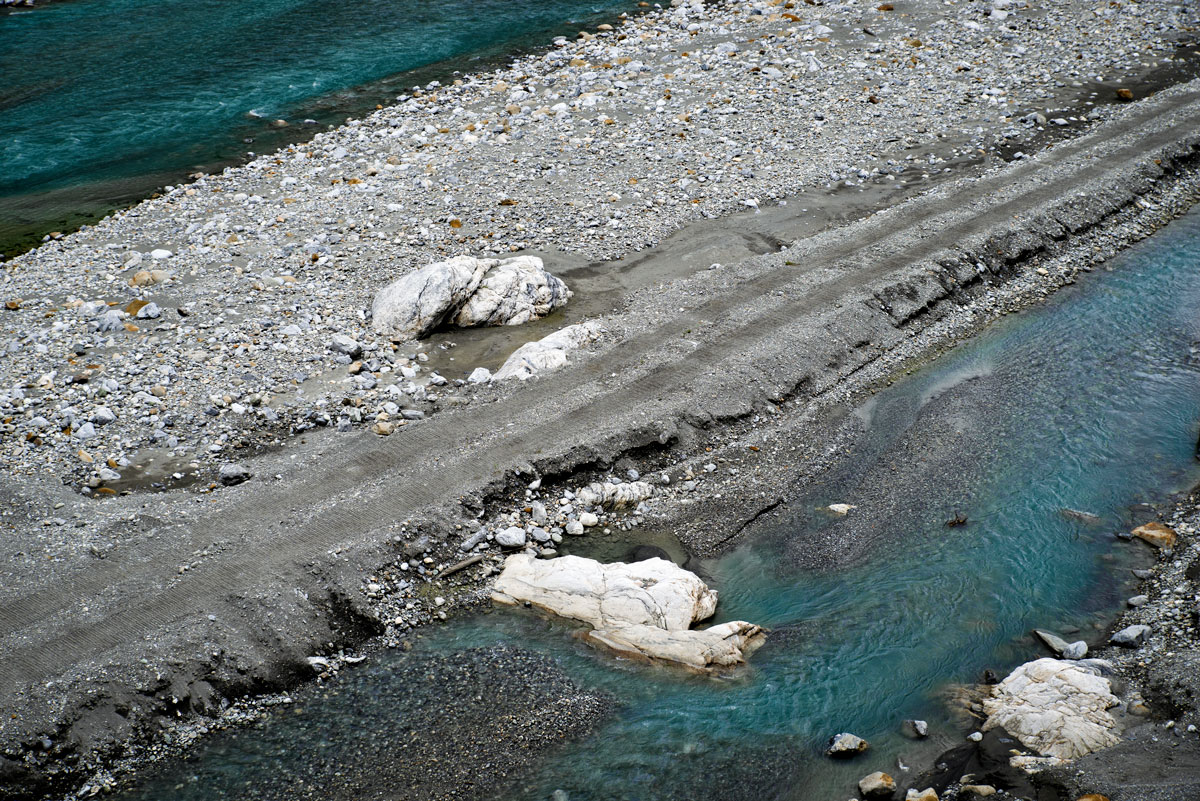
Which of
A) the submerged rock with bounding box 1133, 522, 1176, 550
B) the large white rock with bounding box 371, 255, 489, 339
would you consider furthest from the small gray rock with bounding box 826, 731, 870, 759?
the large white rock with bounding box 371, 255, 489, 339

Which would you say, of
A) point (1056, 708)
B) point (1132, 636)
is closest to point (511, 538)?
point (1056, 708)

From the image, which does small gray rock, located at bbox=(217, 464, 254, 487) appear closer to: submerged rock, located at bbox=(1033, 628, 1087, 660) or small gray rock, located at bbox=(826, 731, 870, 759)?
small gray rock, located at bbox=(826, 731, 870, 759)

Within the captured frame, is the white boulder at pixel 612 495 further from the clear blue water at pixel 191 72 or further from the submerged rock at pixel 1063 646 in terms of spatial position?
the clear blue water at pixel 191 72

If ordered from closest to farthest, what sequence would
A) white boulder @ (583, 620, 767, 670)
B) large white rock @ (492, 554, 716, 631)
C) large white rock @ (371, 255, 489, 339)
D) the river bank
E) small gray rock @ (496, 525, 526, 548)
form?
the river bank
white boulder @ (583, 620, 767, 670)
large white rock @ (492, 554, 716, 631)
small gray rock @ (496, 525, 526, 548)
large white rock @ (371, 255, 489, 339)

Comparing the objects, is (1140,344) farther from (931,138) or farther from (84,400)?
(84,400)

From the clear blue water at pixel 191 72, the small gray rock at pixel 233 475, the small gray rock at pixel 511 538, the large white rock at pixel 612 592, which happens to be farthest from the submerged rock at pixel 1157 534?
the clear blue water at pixel 191 72

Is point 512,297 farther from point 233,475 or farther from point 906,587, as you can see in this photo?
point 906,587
